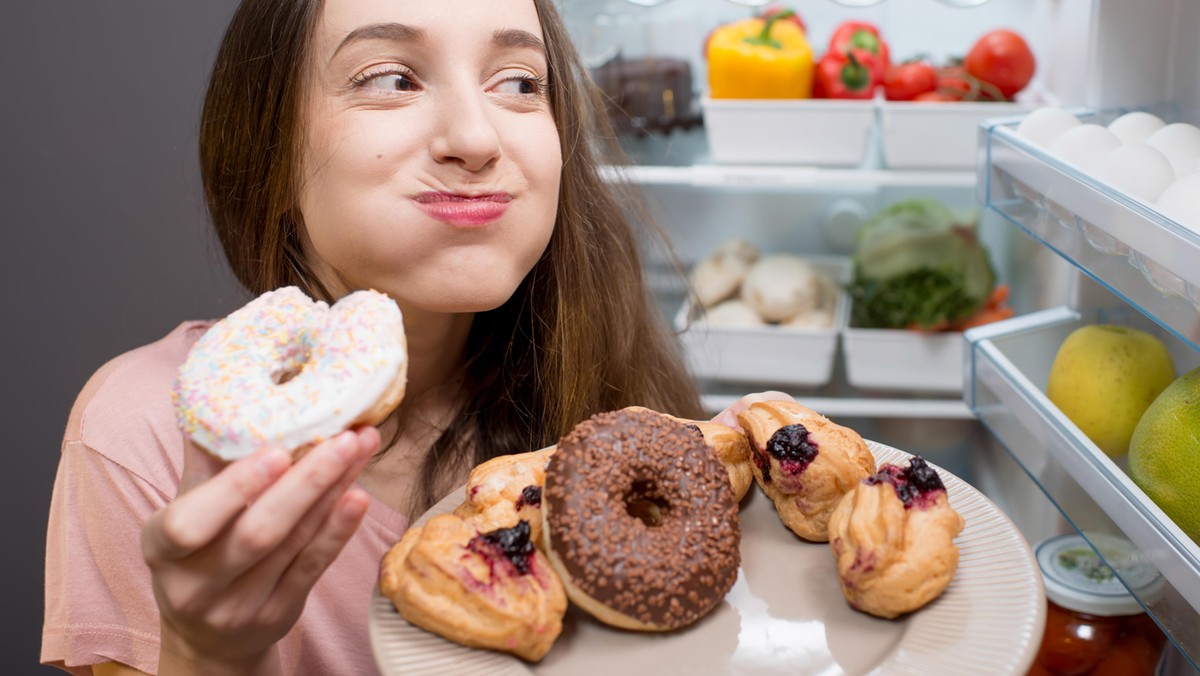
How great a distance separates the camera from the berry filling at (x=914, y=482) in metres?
0.87

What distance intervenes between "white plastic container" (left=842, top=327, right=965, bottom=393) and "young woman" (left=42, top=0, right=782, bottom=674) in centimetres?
97

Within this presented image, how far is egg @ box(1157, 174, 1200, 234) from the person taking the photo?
0.92 metres

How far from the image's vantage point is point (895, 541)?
0.83 metres

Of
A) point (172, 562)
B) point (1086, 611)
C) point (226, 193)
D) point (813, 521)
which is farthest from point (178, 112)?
point (1086, 611)

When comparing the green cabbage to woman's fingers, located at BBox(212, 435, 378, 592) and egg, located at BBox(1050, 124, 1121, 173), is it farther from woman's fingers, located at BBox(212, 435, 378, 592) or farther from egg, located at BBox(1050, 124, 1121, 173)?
woman's fingers, located at BBox(212, 435, 378, 592)

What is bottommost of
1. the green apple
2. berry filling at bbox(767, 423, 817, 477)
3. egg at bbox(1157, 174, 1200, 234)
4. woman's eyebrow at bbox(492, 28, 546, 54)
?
the green apple

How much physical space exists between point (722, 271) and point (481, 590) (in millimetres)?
1734

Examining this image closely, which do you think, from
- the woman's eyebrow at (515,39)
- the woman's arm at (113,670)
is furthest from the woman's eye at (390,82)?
the woman's arm at (113,670)

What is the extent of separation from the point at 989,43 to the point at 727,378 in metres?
0.94

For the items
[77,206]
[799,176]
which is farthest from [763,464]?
[77,206]

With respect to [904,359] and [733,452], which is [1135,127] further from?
[904,359]

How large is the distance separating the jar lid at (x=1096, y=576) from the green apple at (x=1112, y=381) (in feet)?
0.42

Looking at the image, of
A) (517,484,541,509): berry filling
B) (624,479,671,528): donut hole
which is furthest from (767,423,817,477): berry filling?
(517,484,541,509): berry filling

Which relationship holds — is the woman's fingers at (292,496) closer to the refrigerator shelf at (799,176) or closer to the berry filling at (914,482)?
the berry filling at (914,482)
